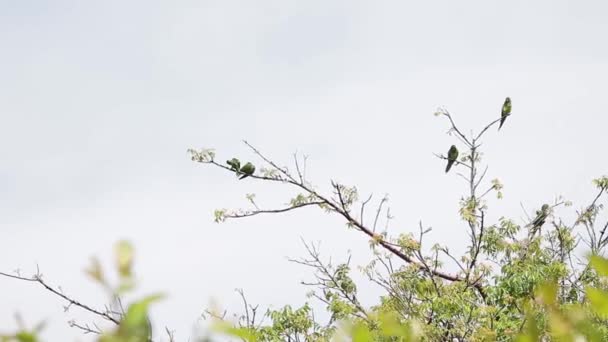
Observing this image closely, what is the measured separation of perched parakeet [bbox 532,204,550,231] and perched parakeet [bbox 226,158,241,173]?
4.02m

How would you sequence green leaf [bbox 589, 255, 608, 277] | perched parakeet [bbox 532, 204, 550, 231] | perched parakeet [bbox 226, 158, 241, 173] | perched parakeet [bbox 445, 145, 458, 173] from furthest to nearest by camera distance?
perched parakeet [bbox 445, 145, 458, 173], perched parakeet [bbox 532, 204, 550, 231], perched parakeet [bbox 226, 158, 241, 173], green leaf [bbox 589, 255, 608, 277]

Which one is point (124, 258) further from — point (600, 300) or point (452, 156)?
point (452, 156)

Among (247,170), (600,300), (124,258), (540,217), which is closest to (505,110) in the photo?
(540,217)

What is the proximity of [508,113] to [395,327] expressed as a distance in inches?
416

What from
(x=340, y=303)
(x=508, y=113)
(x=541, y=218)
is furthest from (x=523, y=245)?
(x=340, y=303)

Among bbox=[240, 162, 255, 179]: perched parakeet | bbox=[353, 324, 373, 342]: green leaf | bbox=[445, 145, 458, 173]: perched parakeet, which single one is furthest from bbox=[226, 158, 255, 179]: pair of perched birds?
bbox=[353, 324, 373, 342]: green leaf

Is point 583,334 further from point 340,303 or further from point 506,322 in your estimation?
point 340,303

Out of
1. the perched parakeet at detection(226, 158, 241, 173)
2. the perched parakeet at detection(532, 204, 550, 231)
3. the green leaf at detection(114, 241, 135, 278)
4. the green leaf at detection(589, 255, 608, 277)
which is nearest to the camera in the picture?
the green leaf at detection(114, 241, 135, 278)

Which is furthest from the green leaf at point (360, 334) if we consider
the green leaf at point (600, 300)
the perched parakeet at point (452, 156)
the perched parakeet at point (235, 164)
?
the perched parakeet at point (452, 156)

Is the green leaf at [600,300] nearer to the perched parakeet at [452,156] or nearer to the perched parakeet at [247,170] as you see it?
the perched parakeet at [247,170]

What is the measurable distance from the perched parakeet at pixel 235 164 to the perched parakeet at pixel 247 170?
0.20 feet

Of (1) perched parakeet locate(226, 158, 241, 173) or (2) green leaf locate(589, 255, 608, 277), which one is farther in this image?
(1) perched parakeet locate(226, 158, 241, 173)

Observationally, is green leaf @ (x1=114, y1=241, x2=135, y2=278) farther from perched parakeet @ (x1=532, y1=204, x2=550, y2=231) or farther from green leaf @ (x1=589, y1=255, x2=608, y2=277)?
perched parakeet @ (x1=532, y1=204, x2=550, y2=231)

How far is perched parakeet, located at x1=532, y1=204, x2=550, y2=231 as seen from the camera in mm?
11248
